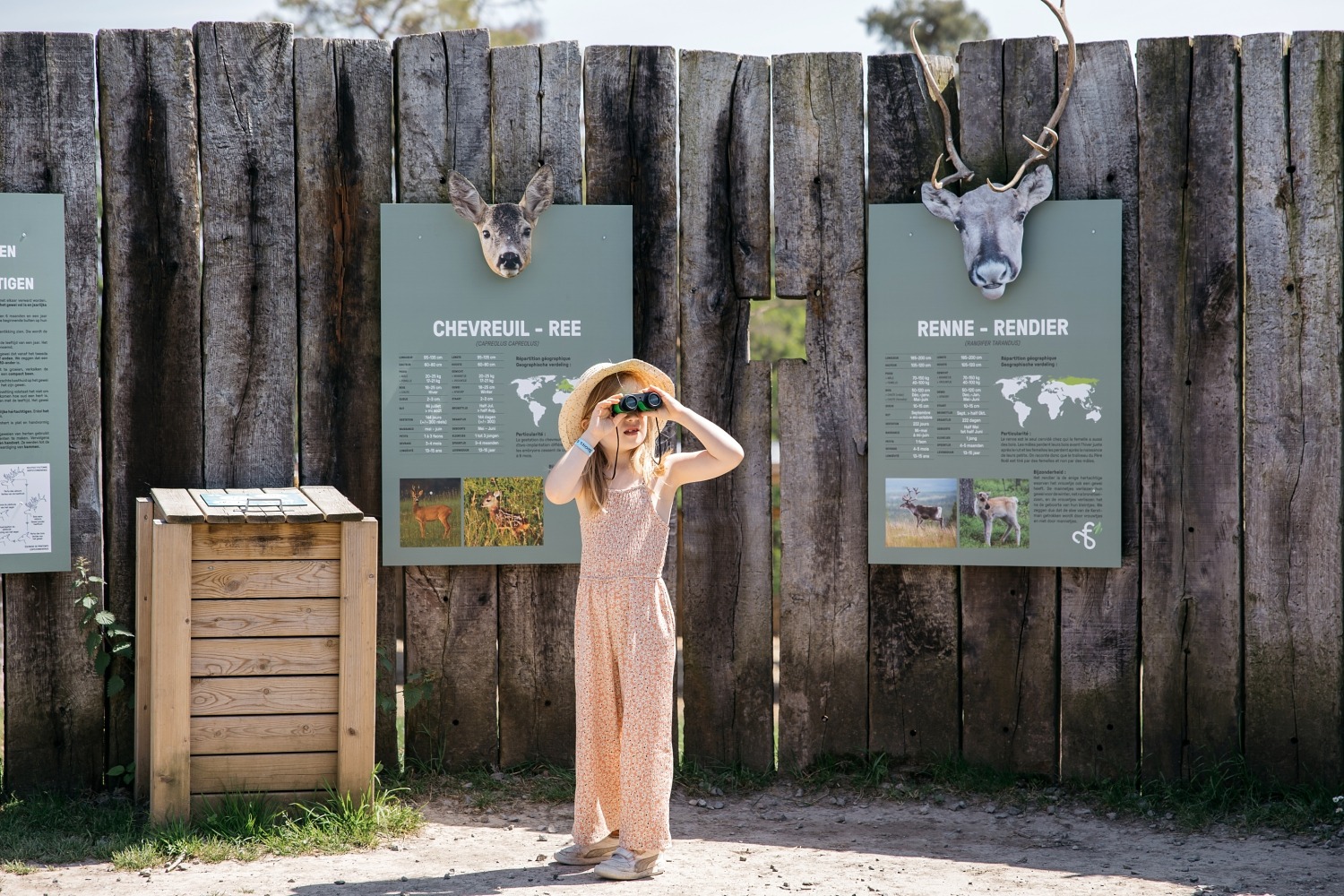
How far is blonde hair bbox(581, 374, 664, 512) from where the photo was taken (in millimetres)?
4250

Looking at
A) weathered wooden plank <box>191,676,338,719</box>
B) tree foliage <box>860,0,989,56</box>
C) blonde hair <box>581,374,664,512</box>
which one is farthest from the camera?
tree foliage <box>860,0,989,56</box>

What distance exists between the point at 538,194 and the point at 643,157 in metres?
0.49

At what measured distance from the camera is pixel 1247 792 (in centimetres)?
511

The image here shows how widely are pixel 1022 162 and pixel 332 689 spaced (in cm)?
348

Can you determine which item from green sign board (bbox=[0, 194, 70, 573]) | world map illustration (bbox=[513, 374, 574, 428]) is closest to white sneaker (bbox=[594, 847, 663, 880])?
world map illustration (bbox=[513, 374, 574, 428])

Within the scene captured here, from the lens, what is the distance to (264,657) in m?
4.53

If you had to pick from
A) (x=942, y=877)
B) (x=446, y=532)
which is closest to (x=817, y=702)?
(x=942, y=877)

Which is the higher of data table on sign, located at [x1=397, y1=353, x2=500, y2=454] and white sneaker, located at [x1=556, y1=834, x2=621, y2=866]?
data table on sign, located at [x1=397, y1=353, x2=500, y2=454]

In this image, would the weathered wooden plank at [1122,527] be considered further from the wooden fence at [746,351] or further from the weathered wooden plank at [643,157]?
the weathered wooden plank at [643,157]

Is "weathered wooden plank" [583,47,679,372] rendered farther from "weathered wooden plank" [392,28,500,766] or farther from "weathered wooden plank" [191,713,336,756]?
"weathered wooden plank" [191,713,336,756]

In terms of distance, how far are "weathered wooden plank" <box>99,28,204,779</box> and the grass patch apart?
0.53 meters

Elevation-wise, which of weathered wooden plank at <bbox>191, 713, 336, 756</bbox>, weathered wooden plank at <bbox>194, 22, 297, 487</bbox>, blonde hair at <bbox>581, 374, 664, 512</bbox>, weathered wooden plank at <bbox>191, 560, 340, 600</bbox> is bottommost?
weathered wooden plank at <bbox>191, 713, 336, 756</bbox>

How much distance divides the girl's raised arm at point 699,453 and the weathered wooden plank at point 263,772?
65.8 inches

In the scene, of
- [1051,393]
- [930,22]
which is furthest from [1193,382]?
[930,22]
